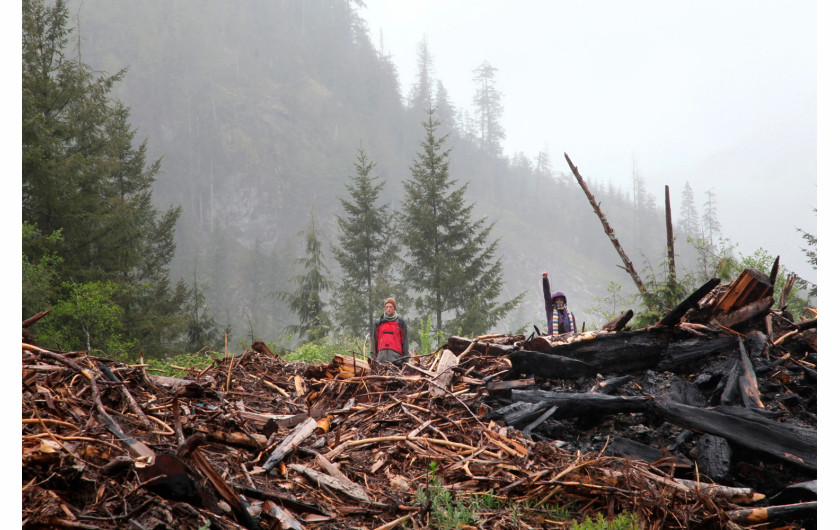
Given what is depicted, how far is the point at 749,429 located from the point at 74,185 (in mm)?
18671

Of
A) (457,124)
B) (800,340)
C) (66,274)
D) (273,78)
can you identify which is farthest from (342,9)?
(800,340)

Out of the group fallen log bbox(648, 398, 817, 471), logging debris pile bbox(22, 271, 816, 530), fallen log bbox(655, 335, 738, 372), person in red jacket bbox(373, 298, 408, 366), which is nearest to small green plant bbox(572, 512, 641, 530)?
logging debris pile bbox(22, 271, 816, 530)

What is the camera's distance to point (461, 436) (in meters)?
3.62

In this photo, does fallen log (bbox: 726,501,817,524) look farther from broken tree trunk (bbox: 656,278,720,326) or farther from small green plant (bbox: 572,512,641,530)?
broken tree trunk (bbox: 656,278,720,326)

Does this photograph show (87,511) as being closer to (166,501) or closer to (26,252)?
(166,501)

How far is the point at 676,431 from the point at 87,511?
385 centimetres

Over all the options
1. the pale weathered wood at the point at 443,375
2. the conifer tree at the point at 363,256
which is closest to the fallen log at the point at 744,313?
the pale weathered wood at the point at 443,375

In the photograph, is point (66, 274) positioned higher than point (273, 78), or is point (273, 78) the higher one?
point (273, 78)

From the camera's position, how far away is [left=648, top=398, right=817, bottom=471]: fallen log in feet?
10.2

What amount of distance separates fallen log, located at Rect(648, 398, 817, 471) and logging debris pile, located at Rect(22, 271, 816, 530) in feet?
0.03

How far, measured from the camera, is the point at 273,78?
101750mm

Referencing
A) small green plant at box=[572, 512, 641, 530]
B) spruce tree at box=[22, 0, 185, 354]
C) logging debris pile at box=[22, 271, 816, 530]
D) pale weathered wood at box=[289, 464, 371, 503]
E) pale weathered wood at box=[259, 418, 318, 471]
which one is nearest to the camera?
logging debris pile at box=[22, 271, 816, 530]

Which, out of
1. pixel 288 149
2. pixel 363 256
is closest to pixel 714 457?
pixel 363 256

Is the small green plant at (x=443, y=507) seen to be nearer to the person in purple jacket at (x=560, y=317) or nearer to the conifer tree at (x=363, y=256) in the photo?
the person in purple jacket at (x=560, y=317)
